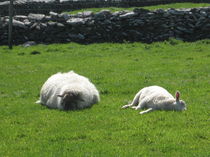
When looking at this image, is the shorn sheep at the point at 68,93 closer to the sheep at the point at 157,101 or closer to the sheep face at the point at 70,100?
the sheep face at the point at 70,100

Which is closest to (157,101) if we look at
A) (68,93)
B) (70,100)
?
(70,100)

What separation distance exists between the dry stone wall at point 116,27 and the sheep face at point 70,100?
13.6 meters

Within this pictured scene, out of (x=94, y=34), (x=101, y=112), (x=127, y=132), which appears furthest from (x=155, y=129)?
(x=94, y=34)

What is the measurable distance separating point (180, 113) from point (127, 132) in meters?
1.75

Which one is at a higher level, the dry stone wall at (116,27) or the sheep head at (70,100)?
the sheep head at (70,100)

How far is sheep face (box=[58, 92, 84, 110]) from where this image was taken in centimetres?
1113

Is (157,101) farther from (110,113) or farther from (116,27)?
(116,27)

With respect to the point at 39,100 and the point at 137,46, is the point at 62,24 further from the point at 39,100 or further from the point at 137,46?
the point at 39,100

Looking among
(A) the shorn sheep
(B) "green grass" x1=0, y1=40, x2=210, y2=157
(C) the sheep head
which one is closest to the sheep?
(B) "green grass" x1=0, y1=40, x2=210, y2=157

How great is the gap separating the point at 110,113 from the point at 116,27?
1520 centimetres

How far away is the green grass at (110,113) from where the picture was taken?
8109 millimetres

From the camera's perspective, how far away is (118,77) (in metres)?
15.3

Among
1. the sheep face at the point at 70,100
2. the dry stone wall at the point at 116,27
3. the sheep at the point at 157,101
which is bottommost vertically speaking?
the dry stone wall at the point at 116,27

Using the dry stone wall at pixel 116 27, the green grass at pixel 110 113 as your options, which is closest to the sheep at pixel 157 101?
the green grass at pixel 110 113
